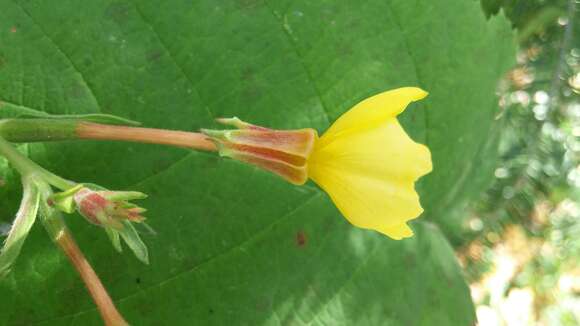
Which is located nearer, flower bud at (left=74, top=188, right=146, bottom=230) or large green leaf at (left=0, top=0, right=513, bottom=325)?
flower bud at (left=74, top=188, right=146, bottom=230)

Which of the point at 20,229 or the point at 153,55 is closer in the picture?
the point at 20,229

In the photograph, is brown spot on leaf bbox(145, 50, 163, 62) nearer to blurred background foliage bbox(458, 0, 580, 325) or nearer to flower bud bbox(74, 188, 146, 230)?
flower bud bbox(74, 188, 146, 230)

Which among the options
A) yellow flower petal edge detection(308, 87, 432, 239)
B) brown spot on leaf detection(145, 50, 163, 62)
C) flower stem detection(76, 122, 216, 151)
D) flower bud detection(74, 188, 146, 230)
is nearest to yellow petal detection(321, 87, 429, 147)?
yellow flower petal edge detection(308, 87, 432, 239)

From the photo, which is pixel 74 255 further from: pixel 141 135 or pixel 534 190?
pixel 534 190

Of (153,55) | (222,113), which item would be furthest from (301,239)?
(153,55)

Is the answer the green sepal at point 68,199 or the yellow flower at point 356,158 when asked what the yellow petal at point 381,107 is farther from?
the green sepal at point 68,199

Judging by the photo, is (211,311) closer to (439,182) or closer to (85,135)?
(85,135)

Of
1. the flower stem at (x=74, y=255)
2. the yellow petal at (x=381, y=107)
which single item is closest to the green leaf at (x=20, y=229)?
the flower stem at (x=74, y=255)

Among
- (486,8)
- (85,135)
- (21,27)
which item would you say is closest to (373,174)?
(85,135)
